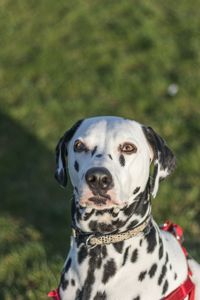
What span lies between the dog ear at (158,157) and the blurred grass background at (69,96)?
2323 millimetres

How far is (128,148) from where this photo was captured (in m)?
5.23

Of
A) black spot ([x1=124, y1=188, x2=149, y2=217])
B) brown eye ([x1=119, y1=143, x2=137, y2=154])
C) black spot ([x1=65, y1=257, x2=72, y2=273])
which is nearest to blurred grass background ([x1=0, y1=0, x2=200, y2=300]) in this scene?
black spot ([x1=65, y1=257, x2=72, y2=273])

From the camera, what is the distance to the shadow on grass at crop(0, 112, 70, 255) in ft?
32.5

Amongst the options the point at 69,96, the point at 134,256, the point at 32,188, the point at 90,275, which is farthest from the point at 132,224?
the point at 69,96

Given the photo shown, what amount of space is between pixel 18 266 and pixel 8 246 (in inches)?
40.5

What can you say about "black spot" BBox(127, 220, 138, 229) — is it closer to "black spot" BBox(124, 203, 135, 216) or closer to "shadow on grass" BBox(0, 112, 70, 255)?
"black spot" BBox(124, 203, 135, 216)

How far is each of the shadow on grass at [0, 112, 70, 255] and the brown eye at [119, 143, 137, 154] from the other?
3655mm

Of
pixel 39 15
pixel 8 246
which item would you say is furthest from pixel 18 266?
pixel 39 15

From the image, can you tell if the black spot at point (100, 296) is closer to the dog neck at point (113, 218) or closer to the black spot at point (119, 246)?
the black spot at point (119, 246)

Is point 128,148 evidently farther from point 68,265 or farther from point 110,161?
point 68,265

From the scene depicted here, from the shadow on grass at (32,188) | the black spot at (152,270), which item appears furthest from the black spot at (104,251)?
the shadow on grass at (32,188)

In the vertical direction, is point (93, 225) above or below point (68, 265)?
above

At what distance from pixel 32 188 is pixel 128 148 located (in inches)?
241

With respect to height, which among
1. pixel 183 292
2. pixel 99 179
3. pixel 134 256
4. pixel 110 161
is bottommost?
pixel 183 292
